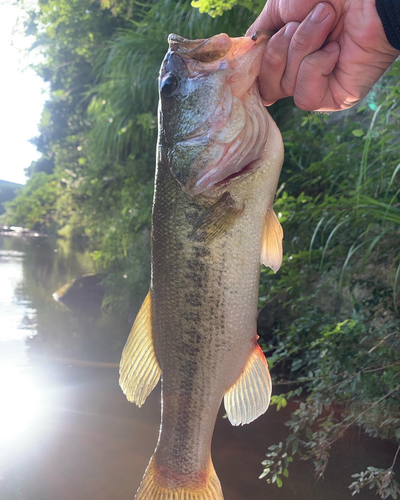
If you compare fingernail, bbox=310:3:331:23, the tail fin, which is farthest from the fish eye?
the tail fin

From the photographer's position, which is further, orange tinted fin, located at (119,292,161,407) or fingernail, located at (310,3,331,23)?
orange tinted fin, located at (119,292,161,407)

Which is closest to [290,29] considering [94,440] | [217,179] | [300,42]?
[300,42]

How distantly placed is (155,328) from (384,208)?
1562 mm

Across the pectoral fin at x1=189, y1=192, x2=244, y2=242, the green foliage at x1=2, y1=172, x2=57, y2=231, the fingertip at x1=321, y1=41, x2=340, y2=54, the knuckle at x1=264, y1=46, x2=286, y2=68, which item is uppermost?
the fingertip at x1=321, y1=41, x2=340, y2=54

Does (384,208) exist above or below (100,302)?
above

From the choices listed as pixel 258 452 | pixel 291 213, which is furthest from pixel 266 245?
pixel 258 452

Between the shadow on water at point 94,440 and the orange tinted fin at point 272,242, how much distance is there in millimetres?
1894

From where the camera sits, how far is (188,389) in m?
1.55

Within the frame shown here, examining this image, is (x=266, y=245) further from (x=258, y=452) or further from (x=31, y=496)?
(x=31, y=496)

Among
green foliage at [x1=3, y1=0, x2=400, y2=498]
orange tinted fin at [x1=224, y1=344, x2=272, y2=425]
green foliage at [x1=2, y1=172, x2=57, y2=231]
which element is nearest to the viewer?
orange tinted fin at [x1=224, y1=344, x2=272, y2=425]

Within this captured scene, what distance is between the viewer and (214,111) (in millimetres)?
1395

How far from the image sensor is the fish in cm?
139

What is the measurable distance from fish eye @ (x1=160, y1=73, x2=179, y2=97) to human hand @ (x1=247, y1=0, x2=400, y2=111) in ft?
0.95

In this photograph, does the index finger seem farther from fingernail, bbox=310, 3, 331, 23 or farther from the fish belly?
the fish belly
